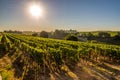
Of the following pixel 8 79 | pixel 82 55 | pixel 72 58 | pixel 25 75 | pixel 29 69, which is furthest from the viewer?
pixel 82 55

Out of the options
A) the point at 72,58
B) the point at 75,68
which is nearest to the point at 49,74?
the point at 75,68

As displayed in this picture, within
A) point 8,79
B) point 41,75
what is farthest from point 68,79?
point 8,79

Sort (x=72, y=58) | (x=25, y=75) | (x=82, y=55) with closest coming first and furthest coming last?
1. (x=25, y=75)
2. (x=72, y=58)
3. (x=82, y=55)

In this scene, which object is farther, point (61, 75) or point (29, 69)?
point (29, 69)

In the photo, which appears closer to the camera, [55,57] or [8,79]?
[8,79]

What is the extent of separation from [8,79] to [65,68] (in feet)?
15.8

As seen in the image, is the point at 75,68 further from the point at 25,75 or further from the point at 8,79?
the point at 8,79

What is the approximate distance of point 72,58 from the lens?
15.8 metres

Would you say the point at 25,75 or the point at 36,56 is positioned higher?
the point at 36,56

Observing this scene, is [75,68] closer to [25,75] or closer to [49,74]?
[49,74]

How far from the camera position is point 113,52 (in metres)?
17.6

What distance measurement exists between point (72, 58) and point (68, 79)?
4.65 metres

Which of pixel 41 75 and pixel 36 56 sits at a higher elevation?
pixel 36 56

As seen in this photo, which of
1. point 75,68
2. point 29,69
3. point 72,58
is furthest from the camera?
point 72,58
